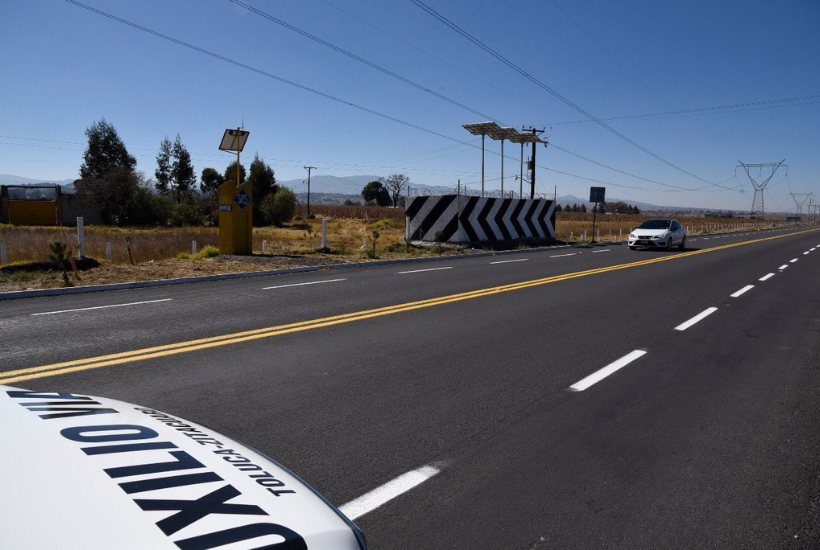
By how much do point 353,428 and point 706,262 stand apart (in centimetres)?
1876

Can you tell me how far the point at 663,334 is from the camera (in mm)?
7633

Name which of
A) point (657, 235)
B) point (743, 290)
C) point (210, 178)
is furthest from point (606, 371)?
point (210, 178)

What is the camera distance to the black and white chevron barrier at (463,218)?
81.1 feet

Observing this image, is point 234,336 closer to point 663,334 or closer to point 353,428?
point 353,428

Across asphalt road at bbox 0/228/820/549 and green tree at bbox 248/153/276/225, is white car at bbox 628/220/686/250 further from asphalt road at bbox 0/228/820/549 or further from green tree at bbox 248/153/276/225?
green tree at bbox 248/153/276/225

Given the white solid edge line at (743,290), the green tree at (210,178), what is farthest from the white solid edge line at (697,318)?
the green tree at (210,178)

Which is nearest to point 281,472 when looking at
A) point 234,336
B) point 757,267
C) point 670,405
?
point 670,405

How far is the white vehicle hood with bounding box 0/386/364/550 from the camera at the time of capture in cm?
143

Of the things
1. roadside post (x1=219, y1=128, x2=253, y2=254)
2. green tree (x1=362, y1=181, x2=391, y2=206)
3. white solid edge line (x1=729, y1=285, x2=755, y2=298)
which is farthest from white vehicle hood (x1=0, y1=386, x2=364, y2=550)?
green tree (x1=362, y1=181, x2=391, y2=206)

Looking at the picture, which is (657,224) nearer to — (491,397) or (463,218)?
(463,218)

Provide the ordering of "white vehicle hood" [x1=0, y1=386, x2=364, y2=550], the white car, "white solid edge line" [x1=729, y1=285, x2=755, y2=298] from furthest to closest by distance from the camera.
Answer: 1. the white car
2. "white solid edge line" [x1=729, y1=285, x2=755, y2=298]
3. "white vehicle hood" [x1=0, y1=386, x2=364, y2=550]

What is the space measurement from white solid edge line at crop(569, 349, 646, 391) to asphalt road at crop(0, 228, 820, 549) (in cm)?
3

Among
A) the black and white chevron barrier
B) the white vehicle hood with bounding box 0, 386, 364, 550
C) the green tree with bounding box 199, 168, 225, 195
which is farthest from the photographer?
the green tree with bounding box 199, 168, 225, 195

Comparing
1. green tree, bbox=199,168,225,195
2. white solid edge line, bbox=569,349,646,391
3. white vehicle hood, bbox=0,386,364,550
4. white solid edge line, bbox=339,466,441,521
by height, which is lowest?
white solid edge line, bbox=339,466,441,521
